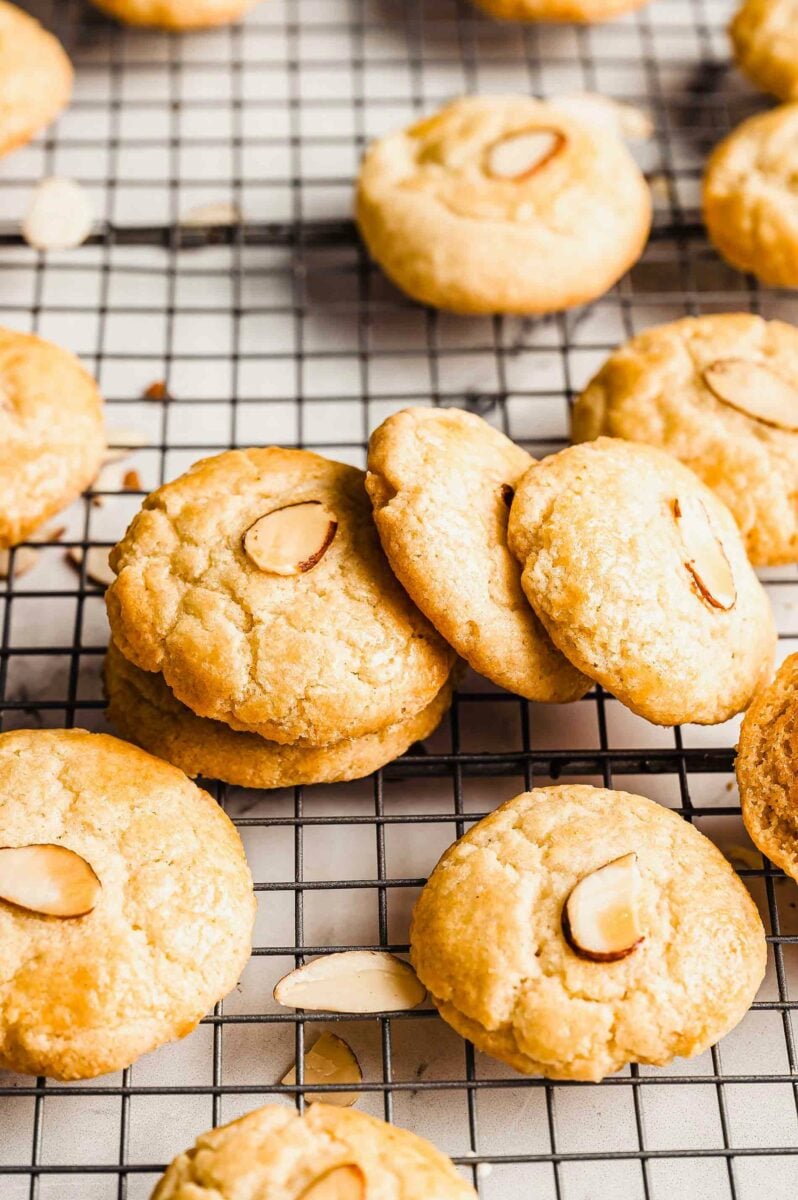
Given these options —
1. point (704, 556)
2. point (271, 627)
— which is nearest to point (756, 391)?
point (704, 556)

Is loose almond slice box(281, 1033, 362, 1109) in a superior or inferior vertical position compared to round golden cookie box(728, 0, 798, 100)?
inferior

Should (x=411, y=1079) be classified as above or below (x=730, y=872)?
below

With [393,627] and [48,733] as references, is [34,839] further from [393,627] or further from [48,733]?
[393,627]

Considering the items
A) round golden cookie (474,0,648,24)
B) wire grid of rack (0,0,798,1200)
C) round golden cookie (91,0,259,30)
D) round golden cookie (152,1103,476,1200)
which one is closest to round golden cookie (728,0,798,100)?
wire grid of rack (0,0,798,1200)

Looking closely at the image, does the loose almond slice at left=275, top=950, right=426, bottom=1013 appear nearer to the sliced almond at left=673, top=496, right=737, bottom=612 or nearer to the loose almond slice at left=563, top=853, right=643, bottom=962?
the loose almond slice at left=563, top=853, right=643, bottom=962

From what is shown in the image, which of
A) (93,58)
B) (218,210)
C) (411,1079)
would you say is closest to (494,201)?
(218,210)

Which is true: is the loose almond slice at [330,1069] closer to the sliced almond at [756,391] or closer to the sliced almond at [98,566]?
the sliced almond at [98,566]
